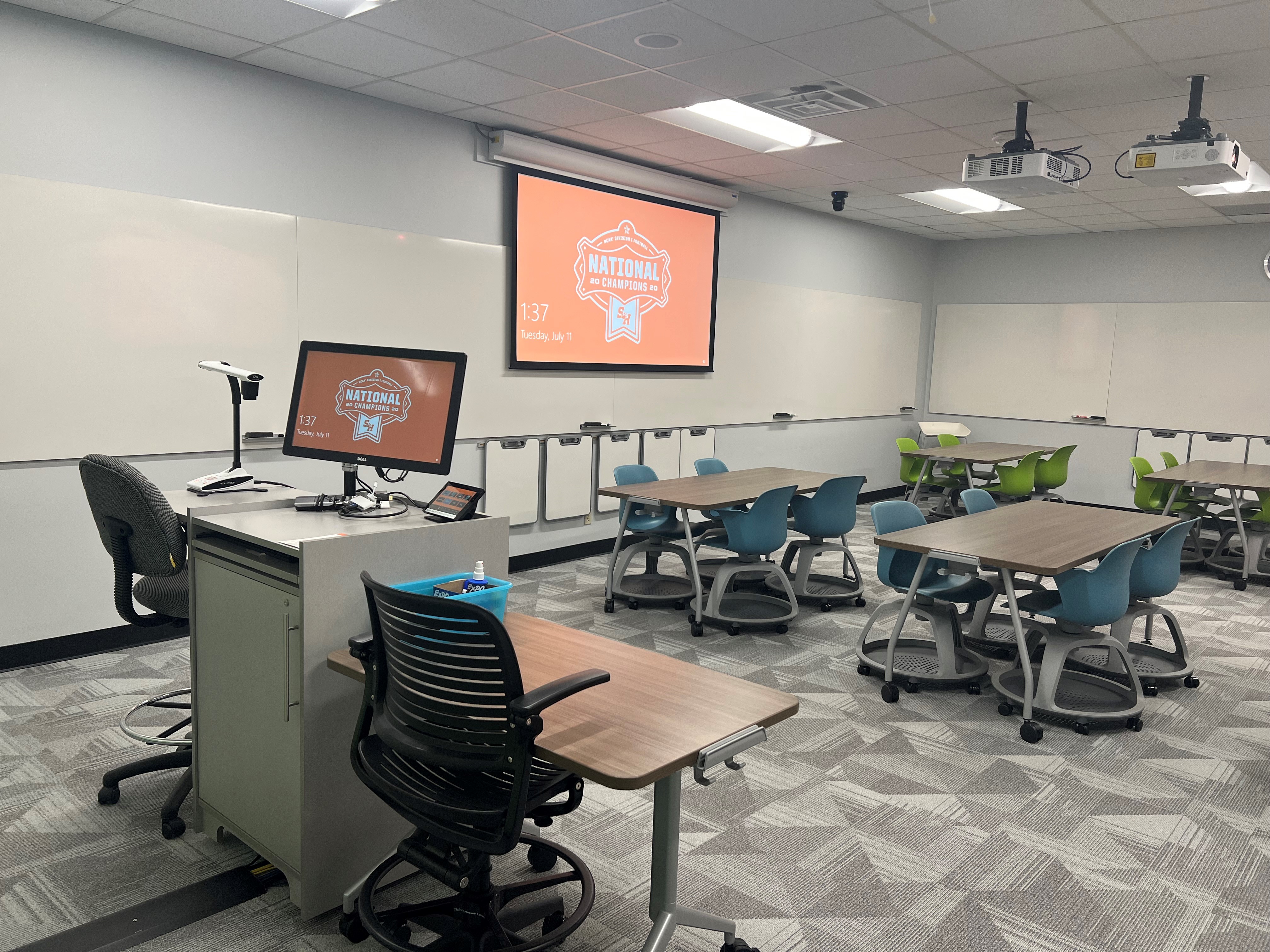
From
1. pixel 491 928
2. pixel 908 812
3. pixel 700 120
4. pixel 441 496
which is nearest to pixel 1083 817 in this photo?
pixel 908 812

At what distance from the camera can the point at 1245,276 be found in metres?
9.01

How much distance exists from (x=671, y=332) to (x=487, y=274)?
2.00 meters

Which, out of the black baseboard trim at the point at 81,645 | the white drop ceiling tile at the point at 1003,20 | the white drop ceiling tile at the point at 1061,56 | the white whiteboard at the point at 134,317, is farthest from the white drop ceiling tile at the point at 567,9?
the black baseboard trim at the point at 81,645

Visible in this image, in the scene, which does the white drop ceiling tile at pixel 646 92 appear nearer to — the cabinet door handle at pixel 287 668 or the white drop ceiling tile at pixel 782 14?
the white drop ceiling tile at pixel 782 14

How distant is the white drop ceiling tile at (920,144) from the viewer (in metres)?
5.83

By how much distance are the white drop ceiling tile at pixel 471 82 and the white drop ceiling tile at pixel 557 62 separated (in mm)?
88

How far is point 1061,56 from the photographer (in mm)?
4254

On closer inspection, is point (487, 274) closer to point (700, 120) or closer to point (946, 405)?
point (700, 120)

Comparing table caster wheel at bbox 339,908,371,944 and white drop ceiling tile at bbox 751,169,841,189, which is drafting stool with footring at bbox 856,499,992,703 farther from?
white drop ceiling tile at bbox 751,169,841,189

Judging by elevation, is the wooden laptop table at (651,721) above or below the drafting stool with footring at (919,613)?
above

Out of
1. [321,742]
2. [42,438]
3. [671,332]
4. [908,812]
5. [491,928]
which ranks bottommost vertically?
[908,812]

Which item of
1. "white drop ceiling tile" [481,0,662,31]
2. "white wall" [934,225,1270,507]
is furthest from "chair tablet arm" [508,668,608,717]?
"white wall" [934,225,1270,507]

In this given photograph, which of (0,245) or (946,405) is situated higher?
(0,245)

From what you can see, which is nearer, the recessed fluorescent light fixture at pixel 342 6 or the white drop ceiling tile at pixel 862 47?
the recessed fluorescent light fixture at pixel 342 6
